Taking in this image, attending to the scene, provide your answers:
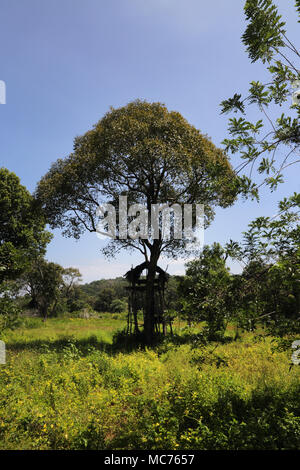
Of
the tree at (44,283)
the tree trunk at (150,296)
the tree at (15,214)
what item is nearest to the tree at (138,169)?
the tree trunk at (150,296)

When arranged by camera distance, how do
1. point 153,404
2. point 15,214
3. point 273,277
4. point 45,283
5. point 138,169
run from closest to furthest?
point 273,277 → point 153,404 → point 138,169 → point 15,214 → point 45,283

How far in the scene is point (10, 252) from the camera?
191 inches

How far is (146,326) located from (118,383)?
752 cm

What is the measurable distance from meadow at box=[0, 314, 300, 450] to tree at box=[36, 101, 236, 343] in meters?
7.18

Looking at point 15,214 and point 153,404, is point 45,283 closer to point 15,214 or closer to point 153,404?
point 15,214

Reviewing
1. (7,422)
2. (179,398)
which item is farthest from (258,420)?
(7,422)

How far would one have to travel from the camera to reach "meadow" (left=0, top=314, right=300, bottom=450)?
4.73 metres

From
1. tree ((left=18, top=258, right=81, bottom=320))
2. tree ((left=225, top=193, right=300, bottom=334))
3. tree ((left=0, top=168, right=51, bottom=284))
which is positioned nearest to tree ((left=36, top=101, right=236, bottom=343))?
tree ((left=0, top=168, right=51, bottom=284))

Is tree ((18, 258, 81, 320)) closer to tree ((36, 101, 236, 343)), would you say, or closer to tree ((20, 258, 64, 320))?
tree ((20, 258, 64, 320))

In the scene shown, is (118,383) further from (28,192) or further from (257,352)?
(28,192)

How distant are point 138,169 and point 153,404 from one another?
1121 cm

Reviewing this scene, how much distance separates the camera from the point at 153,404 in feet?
19.4

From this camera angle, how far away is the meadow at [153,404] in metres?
4.73
